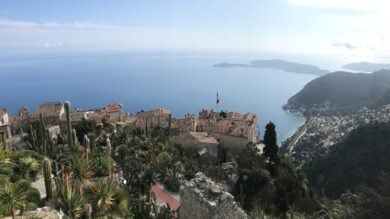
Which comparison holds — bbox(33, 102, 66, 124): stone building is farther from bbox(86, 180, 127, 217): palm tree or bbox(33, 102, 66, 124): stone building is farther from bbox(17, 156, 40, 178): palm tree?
bbox(86, 180, 127, 217): palm tree

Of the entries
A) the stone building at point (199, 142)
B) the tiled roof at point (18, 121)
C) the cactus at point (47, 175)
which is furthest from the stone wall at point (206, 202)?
the tiled roof at point (18, 121)

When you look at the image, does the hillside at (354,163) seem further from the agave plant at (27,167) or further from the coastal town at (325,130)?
the agave plant at (27,167)

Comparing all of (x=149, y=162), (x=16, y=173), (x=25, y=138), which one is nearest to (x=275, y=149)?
(x=149, y=162)

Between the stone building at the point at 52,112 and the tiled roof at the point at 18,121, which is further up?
the stone building at the point at 52,112

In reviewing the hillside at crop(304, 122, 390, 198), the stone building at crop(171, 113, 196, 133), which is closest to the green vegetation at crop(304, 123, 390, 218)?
the hillside at crop(304, 122, 390, 198)

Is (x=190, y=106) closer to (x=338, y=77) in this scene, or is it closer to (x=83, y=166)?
(x=338, y=77)
